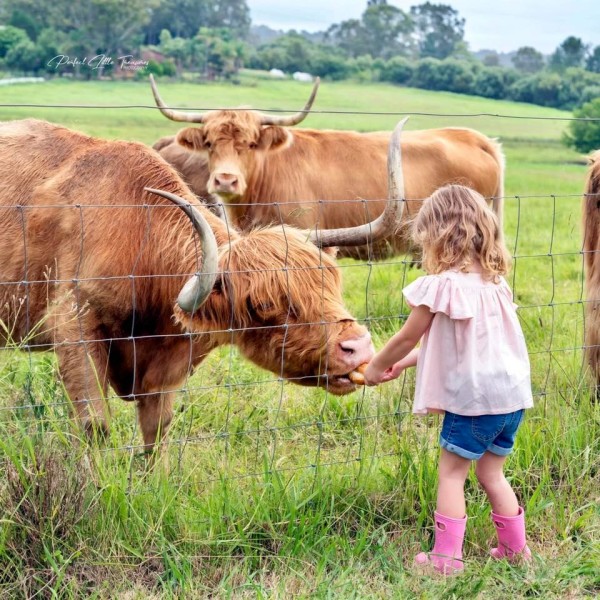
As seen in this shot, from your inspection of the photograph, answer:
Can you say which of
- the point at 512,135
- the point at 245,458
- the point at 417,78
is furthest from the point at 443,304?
the point at 417,78

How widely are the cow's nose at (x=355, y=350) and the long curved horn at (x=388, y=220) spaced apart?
0.60 m

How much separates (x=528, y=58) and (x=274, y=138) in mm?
58479

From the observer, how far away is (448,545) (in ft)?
10.4

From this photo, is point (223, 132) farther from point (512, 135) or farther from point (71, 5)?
point (71, 5)

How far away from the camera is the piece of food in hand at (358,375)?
3486 mm

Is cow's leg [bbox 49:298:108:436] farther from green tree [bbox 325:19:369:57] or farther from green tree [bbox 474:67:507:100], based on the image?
green tree [bbox 325:19:369:57]

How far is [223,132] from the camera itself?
27.6 feet

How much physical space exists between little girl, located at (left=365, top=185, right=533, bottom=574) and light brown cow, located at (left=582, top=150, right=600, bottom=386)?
4.94 feet

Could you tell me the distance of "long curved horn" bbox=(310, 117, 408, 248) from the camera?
3.81 metres

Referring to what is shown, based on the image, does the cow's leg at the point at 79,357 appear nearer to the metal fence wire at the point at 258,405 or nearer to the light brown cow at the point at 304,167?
the metal fence wire at the point at 258,405

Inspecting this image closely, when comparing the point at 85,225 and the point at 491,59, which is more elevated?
the point at 491,59

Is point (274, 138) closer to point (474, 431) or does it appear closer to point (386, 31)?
point (474, 431)

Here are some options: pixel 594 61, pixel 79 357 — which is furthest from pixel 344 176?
pixel 594 61

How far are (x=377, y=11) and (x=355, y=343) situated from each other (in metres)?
72.0
